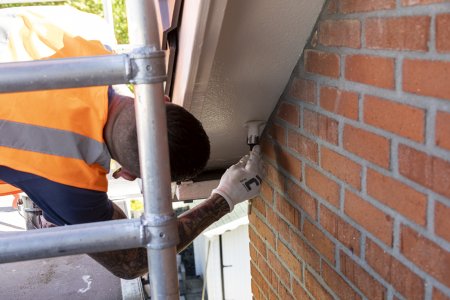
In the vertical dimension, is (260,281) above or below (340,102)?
below

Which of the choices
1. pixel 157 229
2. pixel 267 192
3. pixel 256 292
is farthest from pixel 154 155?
pixel 256 292

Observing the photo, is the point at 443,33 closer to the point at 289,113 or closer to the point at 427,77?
the point at 427,77

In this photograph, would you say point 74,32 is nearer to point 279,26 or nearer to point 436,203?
point 279,26

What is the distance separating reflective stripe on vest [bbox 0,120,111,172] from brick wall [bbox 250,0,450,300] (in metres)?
0.78

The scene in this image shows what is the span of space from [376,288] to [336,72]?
0.66 m

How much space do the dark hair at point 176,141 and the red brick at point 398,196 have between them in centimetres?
70

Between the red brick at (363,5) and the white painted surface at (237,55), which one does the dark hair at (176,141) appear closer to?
the white painted surface at (237,55)

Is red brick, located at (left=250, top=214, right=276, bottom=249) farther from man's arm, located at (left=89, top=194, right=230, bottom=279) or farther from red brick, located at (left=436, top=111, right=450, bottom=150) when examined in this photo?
red brick, located at (left=436, top=111, right=450, bottom=150)

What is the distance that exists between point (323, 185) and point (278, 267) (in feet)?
2.51

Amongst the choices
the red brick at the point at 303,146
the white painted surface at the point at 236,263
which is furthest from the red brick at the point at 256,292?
the white painted surface at the point at 236,263

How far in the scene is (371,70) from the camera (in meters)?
1.52

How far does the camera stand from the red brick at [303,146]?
1962 millimetres

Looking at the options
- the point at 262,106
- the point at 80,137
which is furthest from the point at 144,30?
the point at 262,106

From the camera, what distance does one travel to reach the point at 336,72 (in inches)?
68.2
